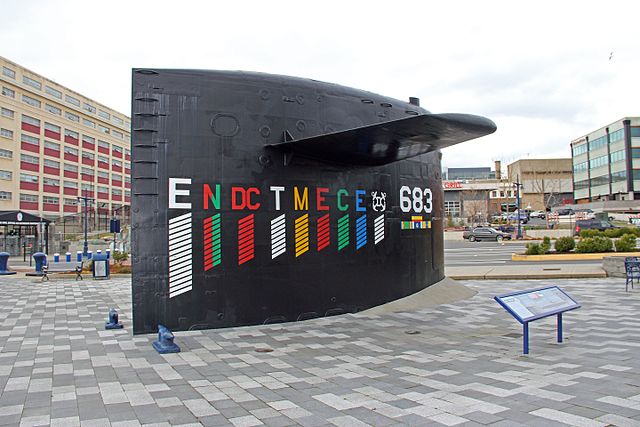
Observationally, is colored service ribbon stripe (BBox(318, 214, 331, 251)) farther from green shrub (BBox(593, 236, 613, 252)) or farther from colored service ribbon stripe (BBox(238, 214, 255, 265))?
green shrub (BBox(593, 236, 613, 252))

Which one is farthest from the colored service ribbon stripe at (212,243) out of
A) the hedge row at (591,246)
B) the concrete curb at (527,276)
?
the hedge row at (591,246)

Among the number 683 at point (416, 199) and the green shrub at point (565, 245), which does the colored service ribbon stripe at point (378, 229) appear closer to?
the number 683 at point (416, 199)

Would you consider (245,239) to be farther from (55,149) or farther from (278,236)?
(55,149)

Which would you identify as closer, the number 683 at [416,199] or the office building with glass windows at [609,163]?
the number 683 at [416,199]

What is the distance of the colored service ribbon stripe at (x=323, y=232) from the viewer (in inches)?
398

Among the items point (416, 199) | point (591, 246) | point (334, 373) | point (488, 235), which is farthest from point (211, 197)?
point (488, 235)

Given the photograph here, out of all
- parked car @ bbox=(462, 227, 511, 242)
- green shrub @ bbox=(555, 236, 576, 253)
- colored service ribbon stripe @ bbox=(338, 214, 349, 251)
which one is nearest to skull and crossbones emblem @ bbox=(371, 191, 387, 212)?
colored service ribbon stripe @ bbox=(338, 214, 349, 251)

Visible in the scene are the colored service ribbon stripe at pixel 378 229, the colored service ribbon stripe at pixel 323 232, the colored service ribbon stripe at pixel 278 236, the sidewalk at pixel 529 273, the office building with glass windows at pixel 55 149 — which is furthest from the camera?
the office building with glass windows at pixel 55 149

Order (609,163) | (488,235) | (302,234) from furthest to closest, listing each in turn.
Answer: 1. (609,163)
2. (488,235)
3. (302,234)

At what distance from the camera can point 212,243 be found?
9.04m

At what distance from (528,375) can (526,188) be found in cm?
10384

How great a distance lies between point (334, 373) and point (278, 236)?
11.8ft

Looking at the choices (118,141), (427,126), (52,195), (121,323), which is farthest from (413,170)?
(118,141)

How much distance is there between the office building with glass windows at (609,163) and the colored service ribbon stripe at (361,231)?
73.1 m
